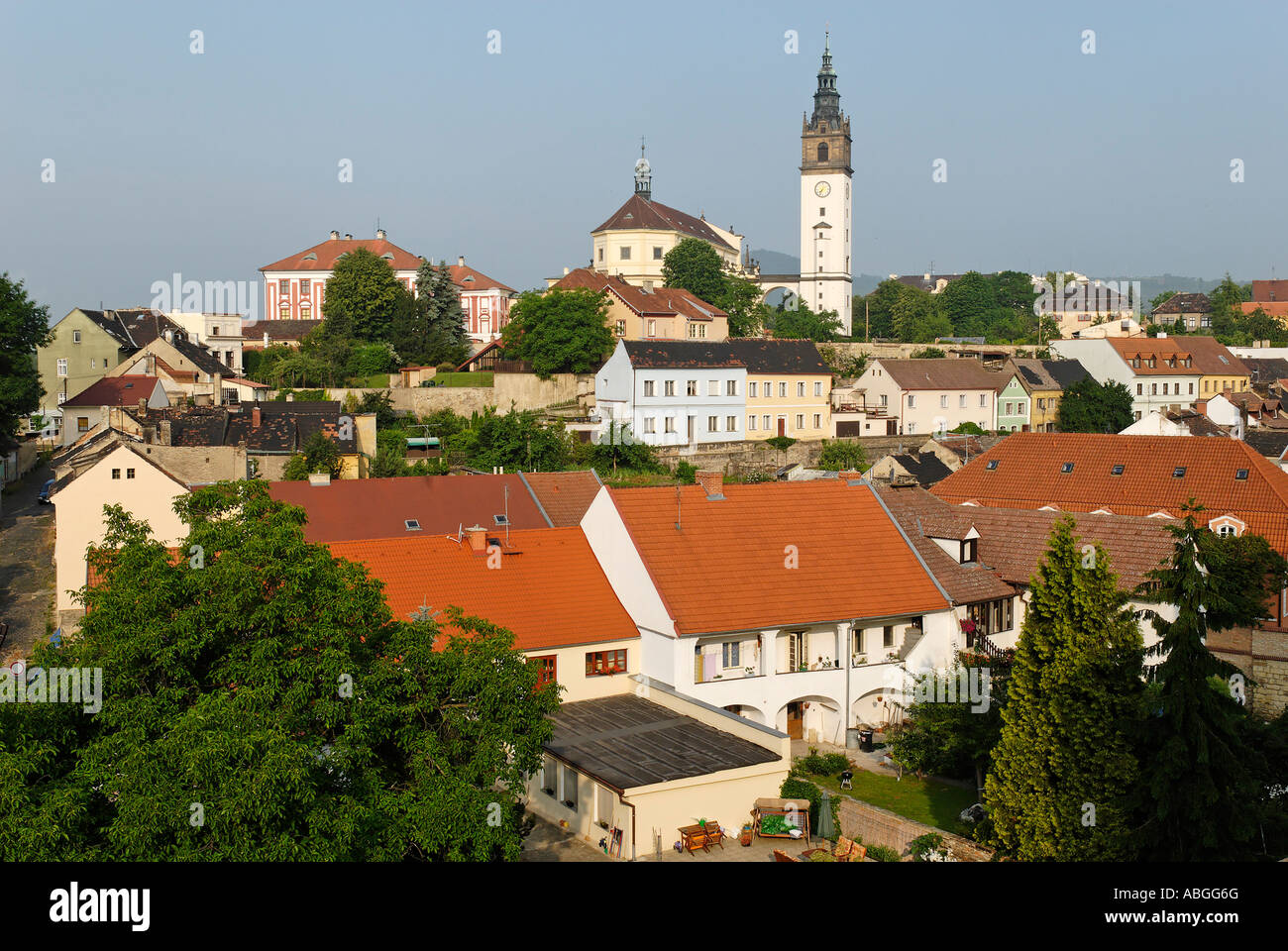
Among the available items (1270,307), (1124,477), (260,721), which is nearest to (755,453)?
(1124,477)

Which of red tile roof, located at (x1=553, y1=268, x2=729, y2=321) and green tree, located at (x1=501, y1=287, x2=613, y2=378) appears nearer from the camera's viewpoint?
green tree, located at (x1=501, y1=287, x2=613, y2=378)

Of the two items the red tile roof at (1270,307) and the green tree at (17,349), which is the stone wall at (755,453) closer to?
the green tree at (17,349)

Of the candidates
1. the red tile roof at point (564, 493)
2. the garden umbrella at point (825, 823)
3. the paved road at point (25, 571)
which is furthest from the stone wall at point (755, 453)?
the garden umbrella at point (825, 823)

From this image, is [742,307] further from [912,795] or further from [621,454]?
[912,795]

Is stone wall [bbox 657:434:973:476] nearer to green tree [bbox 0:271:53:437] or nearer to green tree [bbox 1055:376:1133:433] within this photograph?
green tree [bbox 1055:376:1133:433]

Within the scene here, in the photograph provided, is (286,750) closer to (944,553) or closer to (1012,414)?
(944,553)

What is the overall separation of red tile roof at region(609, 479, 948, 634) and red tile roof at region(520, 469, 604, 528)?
336 inches

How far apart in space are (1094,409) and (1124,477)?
30.5 meters

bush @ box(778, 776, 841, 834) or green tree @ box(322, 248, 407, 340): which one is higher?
green tree @ box(322, 248, 407, 340)

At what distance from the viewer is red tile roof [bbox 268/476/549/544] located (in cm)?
3300

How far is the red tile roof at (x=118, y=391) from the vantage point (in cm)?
5256

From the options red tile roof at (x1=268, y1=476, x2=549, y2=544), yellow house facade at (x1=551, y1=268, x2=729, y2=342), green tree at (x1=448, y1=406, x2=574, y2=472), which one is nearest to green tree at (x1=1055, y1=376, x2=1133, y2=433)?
yellow house facade at (x1=551, y1=268, x2=729, y2=342)
